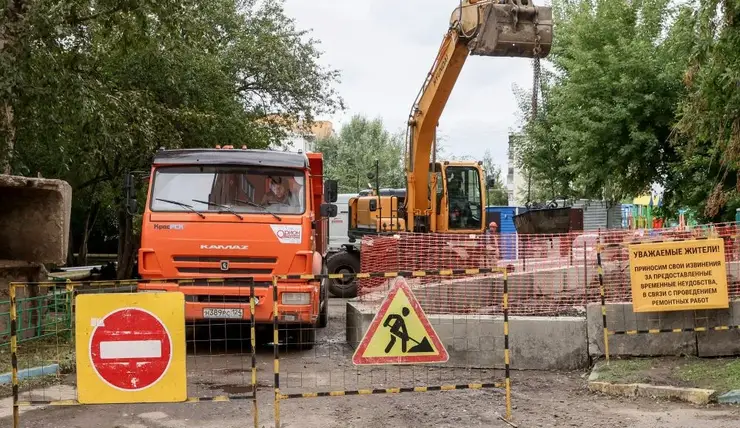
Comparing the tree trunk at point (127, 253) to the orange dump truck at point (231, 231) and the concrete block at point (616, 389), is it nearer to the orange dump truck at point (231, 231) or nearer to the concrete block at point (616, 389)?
the orange dump truck at point (231, 231)

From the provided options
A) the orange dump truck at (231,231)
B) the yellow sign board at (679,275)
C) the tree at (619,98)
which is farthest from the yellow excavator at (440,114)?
the tree at (619,98)

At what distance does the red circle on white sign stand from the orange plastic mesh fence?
478cm

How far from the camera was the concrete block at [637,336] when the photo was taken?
9891mm

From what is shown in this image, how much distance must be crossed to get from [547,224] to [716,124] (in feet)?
30.6

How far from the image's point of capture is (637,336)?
994 centimetres

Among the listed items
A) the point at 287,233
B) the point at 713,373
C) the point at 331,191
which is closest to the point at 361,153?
the point at 331,191

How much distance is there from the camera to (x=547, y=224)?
19344mm

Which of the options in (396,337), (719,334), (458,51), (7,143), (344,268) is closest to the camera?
(396,337)

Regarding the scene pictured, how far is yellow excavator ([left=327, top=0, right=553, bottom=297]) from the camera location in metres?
12.7

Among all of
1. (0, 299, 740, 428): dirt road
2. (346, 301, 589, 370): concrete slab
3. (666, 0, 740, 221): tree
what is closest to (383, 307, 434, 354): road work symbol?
(0, 299, 740, 428): dirt road

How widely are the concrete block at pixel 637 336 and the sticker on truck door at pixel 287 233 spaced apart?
3923mm

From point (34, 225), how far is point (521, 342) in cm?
706

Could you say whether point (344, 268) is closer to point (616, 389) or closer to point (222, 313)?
point (222, 313)

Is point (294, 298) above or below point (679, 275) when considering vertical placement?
below
